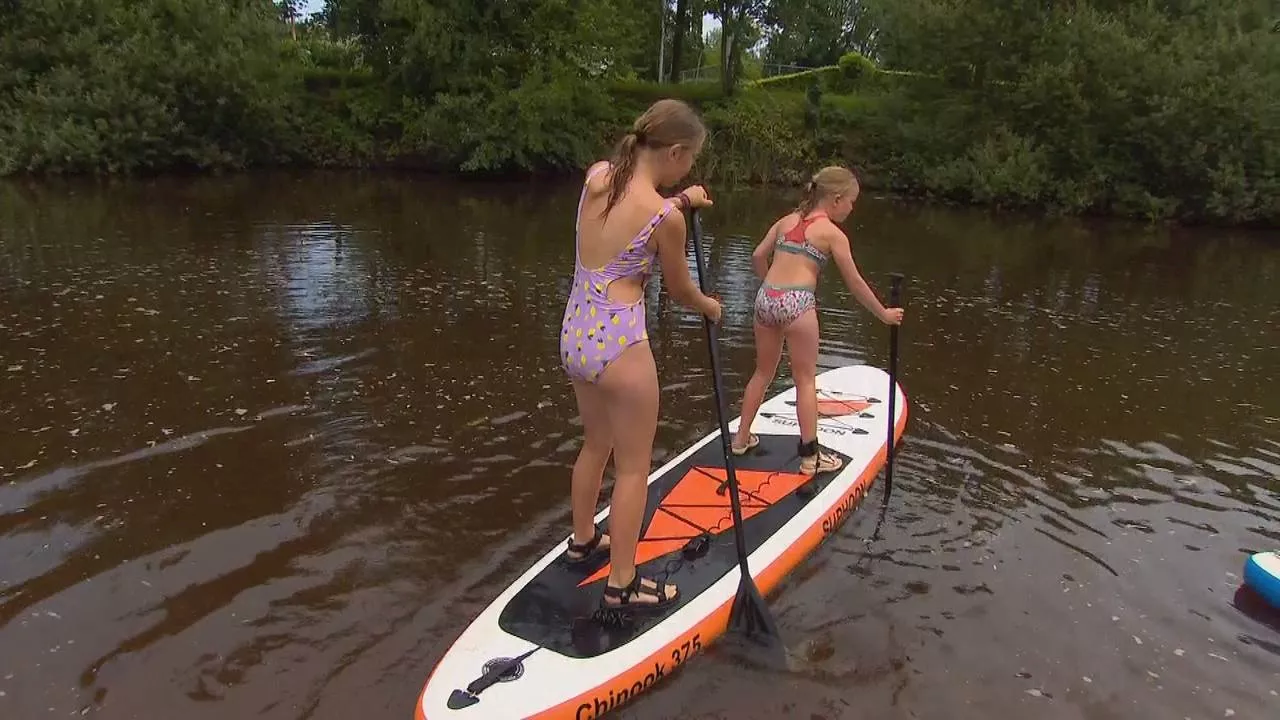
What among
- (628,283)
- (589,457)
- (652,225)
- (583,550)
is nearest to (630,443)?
(589,457)

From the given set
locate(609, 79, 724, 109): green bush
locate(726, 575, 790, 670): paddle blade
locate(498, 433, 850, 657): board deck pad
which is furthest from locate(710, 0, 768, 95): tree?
locate(726, 575, 790, 670): paddle blade

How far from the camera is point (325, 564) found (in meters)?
5.02

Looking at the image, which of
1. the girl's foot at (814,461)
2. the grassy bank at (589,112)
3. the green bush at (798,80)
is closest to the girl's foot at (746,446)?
the girl's foot at (814,461)

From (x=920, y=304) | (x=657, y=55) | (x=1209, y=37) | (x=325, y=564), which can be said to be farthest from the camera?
(x=657, y=55)

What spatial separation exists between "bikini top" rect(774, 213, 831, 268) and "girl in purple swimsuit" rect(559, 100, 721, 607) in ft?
5.75

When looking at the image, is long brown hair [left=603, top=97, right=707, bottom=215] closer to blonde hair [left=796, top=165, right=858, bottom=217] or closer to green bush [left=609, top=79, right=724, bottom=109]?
blonde hair [left=796, top=165, right=858, bottom=217]

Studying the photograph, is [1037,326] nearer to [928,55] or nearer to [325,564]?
[325,564]

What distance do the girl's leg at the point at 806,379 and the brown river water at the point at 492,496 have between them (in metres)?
0.46

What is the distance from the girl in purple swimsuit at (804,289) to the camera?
5.68 metres

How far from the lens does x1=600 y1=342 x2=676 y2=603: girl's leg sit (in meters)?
3.92

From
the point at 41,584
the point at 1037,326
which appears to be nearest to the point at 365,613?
the point at 41,584

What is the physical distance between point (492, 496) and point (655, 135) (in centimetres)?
303

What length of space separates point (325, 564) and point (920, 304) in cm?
956

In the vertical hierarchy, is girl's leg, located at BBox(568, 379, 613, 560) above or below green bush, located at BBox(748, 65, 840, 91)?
below
